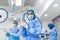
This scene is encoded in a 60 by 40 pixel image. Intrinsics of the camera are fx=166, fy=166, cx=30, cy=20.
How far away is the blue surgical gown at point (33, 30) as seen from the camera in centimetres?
228

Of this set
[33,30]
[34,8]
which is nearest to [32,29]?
[33,30]

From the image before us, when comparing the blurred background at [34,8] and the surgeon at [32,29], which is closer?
the surgeon at [32,29]

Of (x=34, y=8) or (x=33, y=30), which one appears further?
(x=34, y=8)

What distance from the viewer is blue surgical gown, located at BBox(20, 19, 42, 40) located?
2.28 metres

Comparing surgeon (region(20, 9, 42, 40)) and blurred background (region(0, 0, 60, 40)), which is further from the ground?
blurred background (region(0, 0, 60, 40))

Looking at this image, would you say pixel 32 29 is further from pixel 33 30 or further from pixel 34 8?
pixel 34 8

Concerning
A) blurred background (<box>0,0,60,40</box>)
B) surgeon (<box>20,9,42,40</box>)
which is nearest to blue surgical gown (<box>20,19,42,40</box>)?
surgeon (<box>20,9,42,40</box>)

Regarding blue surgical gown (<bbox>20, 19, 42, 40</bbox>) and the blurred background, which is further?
the blurred background

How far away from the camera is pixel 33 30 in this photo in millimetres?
2287

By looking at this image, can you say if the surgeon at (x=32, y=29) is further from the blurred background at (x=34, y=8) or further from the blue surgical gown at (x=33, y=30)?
the blurred background at (x=34, y=8)

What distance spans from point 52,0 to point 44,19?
3020 mm

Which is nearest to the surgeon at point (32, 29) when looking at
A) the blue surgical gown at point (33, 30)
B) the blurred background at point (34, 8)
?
the blue surgical gown at point (33, 30)

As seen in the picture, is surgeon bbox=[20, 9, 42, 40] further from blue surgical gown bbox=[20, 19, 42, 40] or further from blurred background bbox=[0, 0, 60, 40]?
blurred background bbox=[0, 0, 60, 40]

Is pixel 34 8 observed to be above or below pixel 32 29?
above
